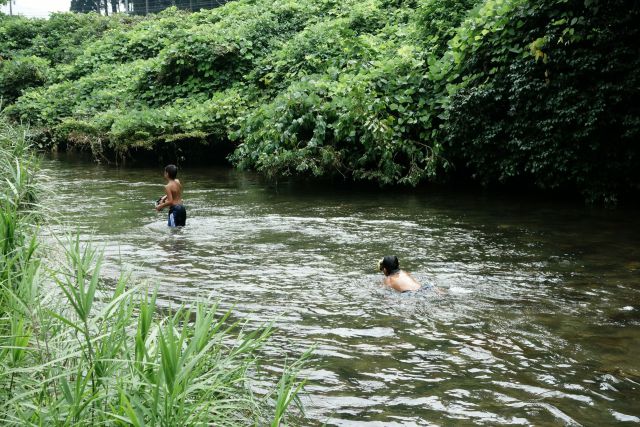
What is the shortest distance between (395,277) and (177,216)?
519cm

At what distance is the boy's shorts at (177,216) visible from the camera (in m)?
11.7

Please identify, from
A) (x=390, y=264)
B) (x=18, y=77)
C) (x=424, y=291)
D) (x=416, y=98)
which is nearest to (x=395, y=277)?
(x=390, y=264)

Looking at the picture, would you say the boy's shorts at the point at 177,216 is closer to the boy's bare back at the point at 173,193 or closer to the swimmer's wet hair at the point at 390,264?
the boy's bare back at the point at 173,193

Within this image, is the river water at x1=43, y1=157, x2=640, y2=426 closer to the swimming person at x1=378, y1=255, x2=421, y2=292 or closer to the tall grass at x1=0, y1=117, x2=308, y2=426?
the swimming person at x1=378, y1=255, x2=421, y2=292

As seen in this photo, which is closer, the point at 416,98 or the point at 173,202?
the point at 173,202

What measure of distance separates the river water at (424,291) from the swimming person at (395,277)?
0.19 m

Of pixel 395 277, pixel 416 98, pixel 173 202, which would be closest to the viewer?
pixel 395 277

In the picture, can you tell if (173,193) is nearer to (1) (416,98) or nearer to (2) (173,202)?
(2) (173,202)

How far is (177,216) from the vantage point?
11773 millimetres

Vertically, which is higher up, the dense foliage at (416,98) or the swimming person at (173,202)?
the dense foliage at (416,98)

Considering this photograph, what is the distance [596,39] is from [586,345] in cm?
790

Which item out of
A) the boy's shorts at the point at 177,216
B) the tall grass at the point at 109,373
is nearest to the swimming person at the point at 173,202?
the boy's shorts at the point at 177,216

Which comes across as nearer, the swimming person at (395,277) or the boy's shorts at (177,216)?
the swimming person at (395,277)

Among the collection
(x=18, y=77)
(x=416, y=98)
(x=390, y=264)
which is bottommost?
(x=390, y=264)
